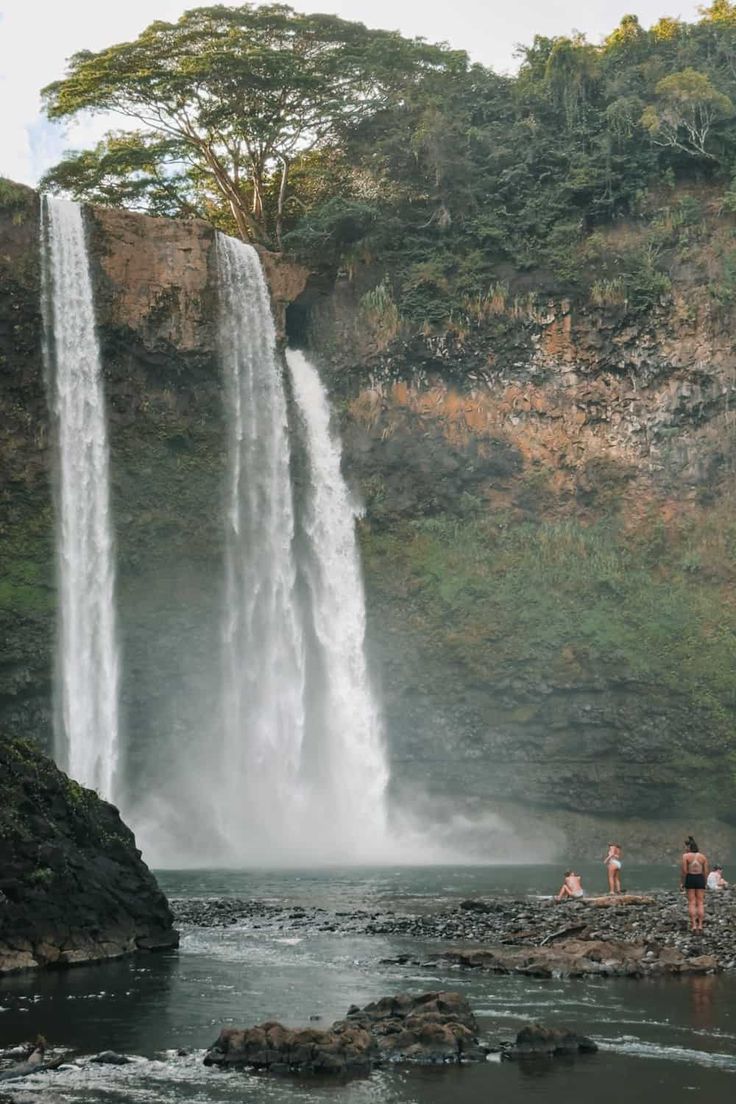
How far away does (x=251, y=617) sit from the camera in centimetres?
3931

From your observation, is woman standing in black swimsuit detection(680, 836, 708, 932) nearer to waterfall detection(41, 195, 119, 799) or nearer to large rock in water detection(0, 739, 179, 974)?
large rock in water detection(0, 739, 179, 974)

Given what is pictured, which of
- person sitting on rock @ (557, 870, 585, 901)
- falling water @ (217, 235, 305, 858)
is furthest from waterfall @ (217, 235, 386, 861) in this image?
person sitting on rock @ (557, 870, 585, 901)

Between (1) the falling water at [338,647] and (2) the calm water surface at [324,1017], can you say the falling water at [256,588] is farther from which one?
(2) the calm water surface at [324,1017]

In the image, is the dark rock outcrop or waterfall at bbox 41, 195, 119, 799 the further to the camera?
waterfall at bbox 41, 195, 119, 799

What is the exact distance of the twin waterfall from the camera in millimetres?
36594

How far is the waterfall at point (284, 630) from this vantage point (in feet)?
124

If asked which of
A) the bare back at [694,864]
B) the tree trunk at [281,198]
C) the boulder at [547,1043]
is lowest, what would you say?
the boulder at [547,1043]

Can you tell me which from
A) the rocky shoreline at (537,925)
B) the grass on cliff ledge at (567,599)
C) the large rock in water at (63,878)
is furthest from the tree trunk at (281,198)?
the large rock in water at (63,878)

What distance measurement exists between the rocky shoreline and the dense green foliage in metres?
25.2

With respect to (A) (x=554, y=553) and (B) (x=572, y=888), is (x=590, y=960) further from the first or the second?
(A) (x=554, y=553)

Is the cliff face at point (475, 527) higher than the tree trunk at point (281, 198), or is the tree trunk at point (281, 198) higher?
the tree trunk at point (281, 198)

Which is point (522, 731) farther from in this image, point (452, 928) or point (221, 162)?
point (221, 162)

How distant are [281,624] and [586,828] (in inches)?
448

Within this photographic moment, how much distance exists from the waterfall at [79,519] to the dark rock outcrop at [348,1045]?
24.3 metres
